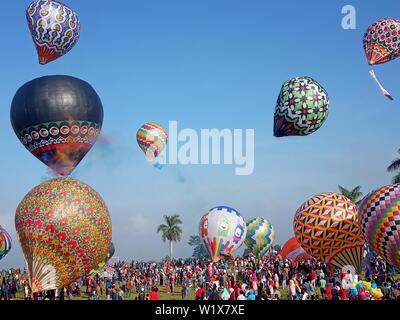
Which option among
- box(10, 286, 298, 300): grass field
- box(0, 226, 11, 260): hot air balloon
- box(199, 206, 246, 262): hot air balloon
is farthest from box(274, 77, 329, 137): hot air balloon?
box(0, 226, 11, 260): hot air balloon

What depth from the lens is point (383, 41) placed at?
114 ft

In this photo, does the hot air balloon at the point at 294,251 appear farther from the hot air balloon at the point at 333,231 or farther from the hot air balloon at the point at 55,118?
the hot air balloon at the point at 55,118

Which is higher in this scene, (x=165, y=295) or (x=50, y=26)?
(x=50, y=26)

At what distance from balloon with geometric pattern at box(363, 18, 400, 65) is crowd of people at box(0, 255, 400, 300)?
45.9ft

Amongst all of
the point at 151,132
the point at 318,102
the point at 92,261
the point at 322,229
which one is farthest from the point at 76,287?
the point at 151,132

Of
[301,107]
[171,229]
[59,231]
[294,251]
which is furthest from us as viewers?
[171,229]

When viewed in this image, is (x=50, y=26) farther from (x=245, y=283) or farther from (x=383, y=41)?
(x=383, y=41)

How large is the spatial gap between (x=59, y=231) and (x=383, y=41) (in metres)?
25.9

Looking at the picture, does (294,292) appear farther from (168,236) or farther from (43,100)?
(168,236)

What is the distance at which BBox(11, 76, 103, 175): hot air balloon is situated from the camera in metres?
30.2

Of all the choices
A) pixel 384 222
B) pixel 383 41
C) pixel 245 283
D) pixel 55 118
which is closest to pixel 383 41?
pixel 383 41

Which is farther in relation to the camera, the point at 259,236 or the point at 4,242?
the point at 259,236

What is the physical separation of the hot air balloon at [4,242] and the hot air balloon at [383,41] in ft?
96.6

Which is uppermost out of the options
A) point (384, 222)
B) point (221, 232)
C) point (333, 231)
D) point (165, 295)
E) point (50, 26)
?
point (50, 26)
